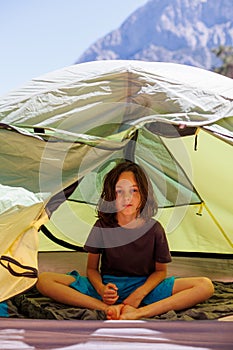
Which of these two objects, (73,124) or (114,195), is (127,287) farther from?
(73,124)

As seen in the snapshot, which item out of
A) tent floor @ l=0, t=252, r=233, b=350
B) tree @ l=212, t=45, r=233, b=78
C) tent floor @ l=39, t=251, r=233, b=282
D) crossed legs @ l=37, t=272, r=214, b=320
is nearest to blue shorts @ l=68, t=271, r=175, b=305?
crossed legs @ l=37, t=272, r=214, b=320

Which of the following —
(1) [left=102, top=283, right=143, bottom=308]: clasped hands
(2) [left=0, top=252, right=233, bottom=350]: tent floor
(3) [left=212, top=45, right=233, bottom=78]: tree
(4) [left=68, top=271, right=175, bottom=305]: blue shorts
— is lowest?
(3) [left=212, top=45, right=233, bottom=78]: tree

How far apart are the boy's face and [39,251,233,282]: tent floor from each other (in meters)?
0.63

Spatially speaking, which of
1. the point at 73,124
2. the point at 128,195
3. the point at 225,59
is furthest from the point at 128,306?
the point at 225,59

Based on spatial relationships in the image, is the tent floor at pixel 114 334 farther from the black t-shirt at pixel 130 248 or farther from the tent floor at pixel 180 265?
the tent floor at pixel 180 265

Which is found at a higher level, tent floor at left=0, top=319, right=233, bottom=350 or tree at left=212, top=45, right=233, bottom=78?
tent floor at left=0, top=319, right=233, bottom=350

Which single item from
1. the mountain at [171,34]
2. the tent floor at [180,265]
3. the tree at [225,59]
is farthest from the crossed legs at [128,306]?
the mountain at [171,34]

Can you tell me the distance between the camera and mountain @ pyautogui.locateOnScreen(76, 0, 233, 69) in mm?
82125

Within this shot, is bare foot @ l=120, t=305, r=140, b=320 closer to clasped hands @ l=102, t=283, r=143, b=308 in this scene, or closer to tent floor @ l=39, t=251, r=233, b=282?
clasped hands @ l=102, t=283, r=143, b=308

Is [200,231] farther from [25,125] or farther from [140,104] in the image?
[25,125]

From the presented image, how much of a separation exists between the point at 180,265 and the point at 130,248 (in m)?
0.71

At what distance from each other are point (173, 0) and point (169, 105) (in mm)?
101270

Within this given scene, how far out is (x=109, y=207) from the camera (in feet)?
7.89

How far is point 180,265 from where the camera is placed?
Result: 2965mm
